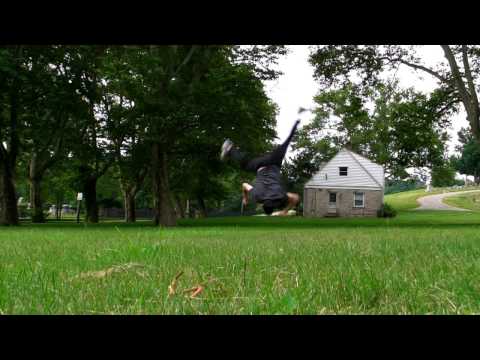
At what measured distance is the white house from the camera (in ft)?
148

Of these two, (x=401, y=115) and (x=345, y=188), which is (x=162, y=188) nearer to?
(x=401, y=115)

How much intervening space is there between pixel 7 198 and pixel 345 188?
31264 mm

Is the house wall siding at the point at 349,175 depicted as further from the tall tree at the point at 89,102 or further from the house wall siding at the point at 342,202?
the tall tree at the point at 89,102

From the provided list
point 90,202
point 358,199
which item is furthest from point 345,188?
point 90,202

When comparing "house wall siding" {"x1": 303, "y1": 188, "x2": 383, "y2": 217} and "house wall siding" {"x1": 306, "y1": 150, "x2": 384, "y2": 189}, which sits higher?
"house wall siding" {"x1": 306, "y1": 150, "x2": 384, "y2": 189}

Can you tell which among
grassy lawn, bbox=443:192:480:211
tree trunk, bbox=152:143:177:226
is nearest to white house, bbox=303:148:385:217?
grassy lawn, bbox=443:192:480:211

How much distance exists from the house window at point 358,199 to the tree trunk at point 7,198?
3187 centimetres

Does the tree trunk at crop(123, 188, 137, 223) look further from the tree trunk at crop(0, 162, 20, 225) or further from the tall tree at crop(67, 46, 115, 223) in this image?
the tree trunk at crop(0, 162, 20, 225)

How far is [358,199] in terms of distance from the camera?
46.2 meters

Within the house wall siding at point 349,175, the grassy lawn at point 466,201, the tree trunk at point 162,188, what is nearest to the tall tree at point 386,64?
the tree trunk at point 162,188

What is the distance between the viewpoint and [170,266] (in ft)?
15.4

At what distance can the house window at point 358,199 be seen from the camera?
45969mm
